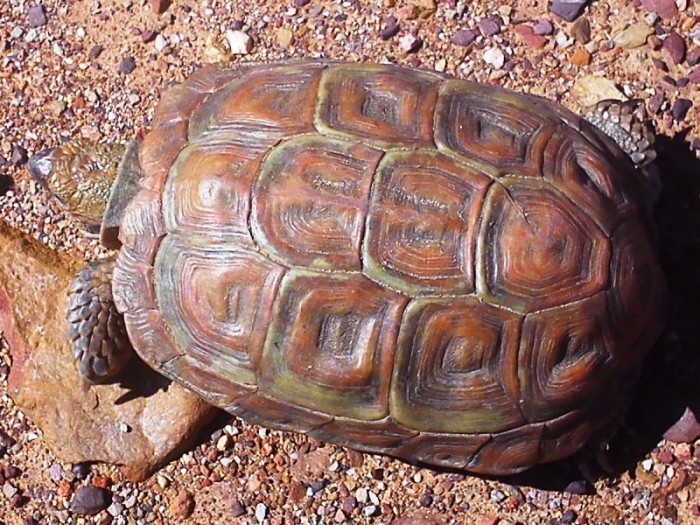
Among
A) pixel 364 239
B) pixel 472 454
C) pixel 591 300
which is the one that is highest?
pixel 364 239

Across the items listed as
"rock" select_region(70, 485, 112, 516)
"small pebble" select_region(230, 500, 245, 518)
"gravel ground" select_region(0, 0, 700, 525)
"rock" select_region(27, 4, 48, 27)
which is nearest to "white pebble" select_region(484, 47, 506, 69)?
"gravel ground" select_region(0, 0, 700, 525)

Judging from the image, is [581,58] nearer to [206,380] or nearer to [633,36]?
[633,36]

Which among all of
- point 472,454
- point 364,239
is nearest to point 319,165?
point 364,239

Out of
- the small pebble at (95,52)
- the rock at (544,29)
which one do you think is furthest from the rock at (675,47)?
the small pebble at (95,52)

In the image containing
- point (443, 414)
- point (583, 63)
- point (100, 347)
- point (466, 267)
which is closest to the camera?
point (466, 267)

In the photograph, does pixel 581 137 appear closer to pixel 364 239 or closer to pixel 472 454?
pixel 364 239

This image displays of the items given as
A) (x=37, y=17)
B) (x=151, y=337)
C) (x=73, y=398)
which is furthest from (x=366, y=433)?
(x=37, y=17)
